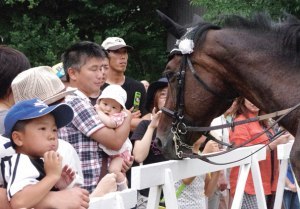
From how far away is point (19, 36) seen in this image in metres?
13.8

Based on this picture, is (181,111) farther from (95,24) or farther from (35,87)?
(95,24)

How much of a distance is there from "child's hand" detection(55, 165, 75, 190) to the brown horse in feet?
4.69

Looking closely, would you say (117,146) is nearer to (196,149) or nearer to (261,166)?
(196,149)

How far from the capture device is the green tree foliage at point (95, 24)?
1437cm

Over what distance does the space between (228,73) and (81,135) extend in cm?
107

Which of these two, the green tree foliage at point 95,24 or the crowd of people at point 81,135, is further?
the green tree foliage at point 95,24

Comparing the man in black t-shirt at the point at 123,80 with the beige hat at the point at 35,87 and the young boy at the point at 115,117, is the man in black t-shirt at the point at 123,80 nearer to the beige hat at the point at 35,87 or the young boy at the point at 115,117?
the young boy at the point at 115,117

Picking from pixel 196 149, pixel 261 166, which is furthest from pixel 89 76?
pixel 261 166

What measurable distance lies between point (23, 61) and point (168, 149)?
143 centimetres

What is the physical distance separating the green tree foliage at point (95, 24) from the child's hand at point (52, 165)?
1194cm

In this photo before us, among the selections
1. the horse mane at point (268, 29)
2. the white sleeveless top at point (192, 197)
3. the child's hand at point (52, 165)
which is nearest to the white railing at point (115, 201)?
the child's hand at point (52, 165)

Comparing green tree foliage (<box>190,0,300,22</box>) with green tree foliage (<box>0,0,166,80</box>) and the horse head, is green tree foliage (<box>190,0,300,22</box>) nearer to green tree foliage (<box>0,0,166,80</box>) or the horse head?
green tree foliage (<box>0,0,166,80</box>)

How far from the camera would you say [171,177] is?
3.52 m

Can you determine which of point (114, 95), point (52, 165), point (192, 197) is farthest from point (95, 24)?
point (52, 165)
